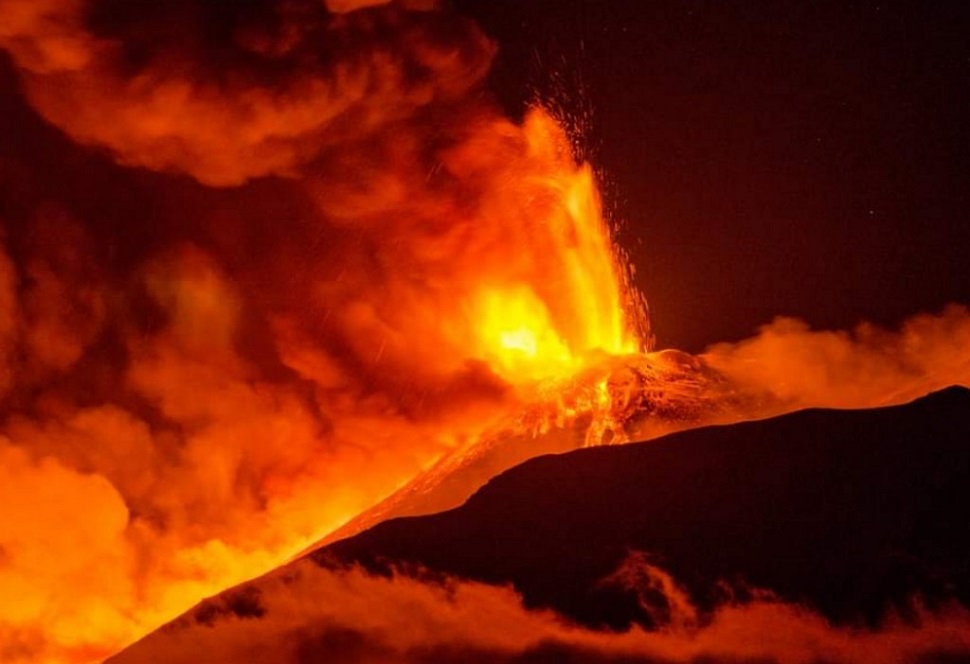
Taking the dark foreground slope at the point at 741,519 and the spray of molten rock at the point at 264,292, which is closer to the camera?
the dark foreground slope at the point at 741,519

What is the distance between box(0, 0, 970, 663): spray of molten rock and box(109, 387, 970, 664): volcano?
2.12 metres

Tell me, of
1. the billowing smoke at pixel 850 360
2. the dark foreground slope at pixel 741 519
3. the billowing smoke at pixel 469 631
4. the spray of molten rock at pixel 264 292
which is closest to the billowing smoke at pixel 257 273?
the spray of molten rock at pixel 264 292

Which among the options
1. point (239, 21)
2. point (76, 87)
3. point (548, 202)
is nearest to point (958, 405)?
point (548, 202)

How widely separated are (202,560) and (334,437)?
1219mm

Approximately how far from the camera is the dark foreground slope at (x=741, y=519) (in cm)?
338

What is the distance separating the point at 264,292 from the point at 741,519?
4682 millimetres

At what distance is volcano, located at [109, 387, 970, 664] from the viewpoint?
11.0ft

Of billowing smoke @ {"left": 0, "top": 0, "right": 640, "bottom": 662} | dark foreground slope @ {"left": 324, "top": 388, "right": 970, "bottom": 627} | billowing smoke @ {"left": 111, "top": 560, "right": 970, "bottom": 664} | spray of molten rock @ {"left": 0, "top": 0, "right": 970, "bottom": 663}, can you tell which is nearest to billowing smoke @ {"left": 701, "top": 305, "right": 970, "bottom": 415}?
spray of molten rock @ {"left": 0, "top": 0, "right": 970, "bottom": 663}

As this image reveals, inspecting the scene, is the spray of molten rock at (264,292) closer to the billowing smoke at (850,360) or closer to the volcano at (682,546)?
the billowing smoke at (850,360)

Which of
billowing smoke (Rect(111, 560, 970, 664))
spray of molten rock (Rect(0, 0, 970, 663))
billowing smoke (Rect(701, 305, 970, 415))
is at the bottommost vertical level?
billowing smoke (Rect(111, 560, 970, 664))

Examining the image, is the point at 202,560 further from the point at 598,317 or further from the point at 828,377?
the point at 828,377

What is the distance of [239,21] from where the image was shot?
265 inches

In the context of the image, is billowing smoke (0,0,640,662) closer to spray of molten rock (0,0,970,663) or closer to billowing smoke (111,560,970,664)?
spray of molten rock (0,0,970,663)

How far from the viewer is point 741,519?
3574 millimetres
